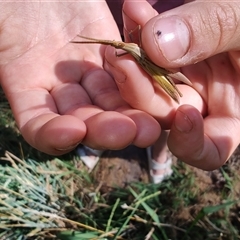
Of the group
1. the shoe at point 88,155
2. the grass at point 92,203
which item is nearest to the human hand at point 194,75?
the grass at point 92,203

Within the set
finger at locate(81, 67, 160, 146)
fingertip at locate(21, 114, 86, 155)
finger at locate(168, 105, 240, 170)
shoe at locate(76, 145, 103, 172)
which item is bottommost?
shoe at locate(76, 145, 103, 172)

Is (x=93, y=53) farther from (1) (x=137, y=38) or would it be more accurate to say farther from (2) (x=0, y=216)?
(2) (x=0, y=216)

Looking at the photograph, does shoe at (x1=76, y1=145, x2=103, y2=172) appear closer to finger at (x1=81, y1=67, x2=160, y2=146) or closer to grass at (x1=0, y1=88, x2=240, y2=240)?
grass at (x1=0, y1=88, x2=240, y2=240)

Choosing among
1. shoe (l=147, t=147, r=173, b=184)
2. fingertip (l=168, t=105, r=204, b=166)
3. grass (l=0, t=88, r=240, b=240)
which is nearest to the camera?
fingertip (l=168, t=105, r=204, b=166)

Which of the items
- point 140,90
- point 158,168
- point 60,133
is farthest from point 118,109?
point 158,168

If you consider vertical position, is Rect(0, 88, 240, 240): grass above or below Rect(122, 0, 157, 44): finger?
below

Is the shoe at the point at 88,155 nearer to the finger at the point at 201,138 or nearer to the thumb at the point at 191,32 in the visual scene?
the finger at the point at 201,138

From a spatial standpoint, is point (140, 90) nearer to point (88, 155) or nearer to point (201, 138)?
point (201, 138)

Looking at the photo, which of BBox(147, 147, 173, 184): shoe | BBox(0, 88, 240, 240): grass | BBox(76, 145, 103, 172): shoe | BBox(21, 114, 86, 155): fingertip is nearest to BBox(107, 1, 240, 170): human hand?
BBox(21, 114, 86, 155): fingertip
